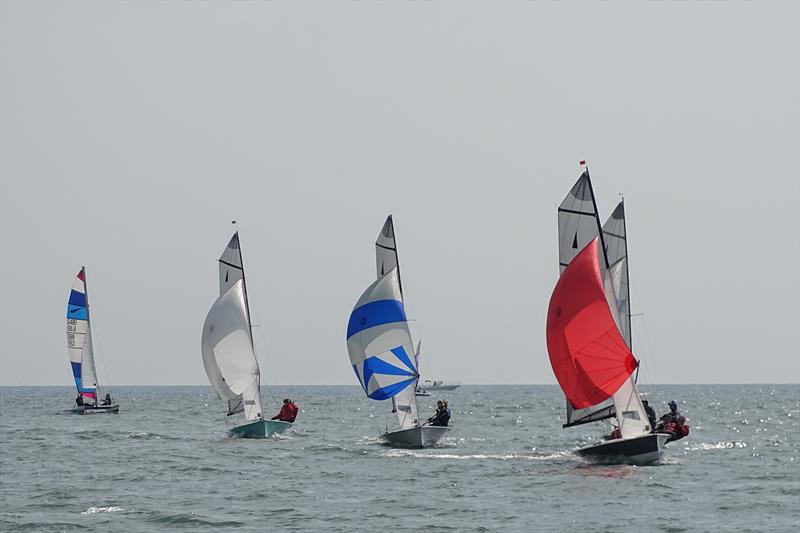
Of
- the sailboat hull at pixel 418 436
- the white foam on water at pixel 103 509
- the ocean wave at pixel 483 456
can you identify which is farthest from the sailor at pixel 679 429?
the white foam on water at pixel 103 509

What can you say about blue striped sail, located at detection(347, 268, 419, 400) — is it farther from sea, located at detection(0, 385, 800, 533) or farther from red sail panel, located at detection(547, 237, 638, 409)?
red sail panel, located at detection(547, 237, 638, 409)

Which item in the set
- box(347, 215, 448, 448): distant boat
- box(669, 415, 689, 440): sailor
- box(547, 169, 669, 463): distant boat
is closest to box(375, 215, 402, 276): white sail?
box(347, 215, 448, 448): distant boat

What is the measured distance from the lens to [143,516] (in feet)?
103

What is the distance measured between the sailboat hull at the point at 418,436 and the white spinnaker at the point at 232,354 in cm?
860

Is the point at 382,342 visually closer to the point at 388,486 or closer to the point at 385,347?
the point at 385,347

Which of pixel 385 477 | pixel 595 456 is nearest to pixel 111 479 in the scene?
pixel 385 477

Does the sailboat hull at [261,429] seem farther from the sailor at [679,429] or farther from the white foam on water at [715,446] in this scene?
the sailor at [679,429]

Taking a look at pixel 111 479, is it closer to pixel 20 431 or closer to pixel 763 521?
pixel 763 521

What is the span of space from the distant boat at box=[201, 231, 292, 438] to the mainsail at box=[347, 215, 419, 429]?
292 inches

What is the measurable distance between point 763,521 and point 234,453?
2412 cm

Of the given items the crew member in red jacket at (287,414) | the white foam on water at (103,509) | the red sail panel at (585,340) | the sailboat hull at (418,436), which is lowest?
the white foam on water at (103,509)

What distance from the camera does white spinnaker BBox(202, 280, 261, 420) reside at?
2137 inches

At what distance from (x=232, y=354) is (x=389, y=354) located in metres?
9.66

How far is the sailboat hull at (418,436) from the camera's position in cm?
4716
